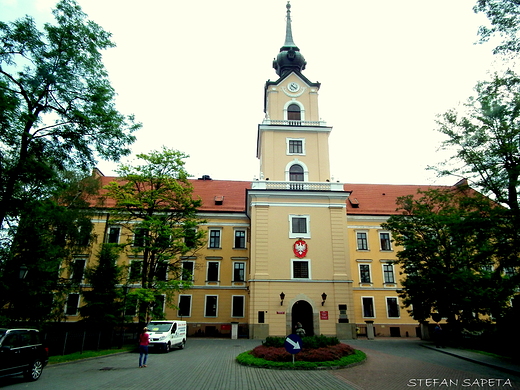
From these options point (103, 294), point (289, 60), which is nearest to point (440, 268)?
point (103, 294)

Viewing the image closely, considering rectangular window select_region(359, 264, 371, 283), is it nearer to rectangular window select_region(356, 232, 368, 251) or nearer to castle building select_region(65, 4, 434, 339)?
castle building select_region(65, 4, 434, 339)

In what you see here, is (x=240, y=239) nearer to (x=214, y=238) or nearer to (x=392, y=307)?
(x=214, y=238)

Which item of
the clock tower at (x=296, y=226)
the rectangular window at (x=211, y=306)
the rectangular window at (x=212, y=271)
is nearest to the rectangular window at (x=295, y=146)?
the clock tower at (x=296, y=226)

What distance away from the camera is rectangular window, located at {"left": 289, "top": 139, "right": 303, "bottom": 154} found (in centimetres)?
3092

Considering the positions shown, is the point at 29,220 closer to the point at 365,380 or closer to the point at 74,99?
the point at 74,99

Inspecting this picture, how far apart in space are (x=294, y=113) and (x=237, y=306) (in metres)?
18.6

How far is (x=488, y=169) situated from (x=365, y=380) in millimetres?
9915

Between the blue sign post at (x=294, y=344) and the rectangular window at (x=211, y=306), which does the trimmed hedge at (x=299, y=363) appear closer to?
the blue sign post at (x=294, y=344)

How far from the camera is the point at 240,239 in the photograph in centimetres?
3391

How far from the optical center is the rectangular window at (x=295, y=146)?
30922 mm

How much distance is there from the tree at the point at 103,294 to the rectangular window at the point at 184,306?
32.2 feet

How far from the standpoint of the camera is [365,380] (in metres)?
11.6

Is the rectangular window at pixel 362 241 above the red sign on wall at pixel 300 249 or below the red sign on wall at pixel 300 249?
above

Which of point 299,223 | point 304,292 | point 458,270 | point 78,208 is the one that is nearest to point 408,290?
point 458,270
